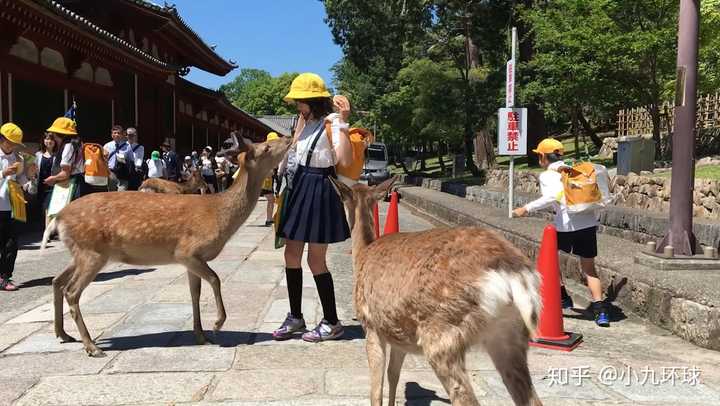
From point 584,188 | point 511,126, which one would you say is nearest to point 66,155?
point 584,188

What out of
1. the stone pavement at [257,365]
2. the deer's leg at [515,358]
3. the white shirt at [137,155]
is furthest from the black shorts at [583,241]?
the white shirt at [137,155]

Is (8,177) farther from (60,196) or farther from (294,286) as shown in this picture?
(294,286)

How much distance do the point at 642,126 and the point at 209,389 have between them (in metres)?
25.5

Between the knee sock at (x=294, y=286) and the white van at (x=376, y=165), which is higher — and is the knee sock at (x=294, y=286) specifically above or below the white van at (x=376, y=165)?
below

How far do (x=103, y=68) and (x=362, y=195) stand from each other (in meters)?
14.4

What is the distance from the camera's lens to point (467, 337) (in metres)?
2.77

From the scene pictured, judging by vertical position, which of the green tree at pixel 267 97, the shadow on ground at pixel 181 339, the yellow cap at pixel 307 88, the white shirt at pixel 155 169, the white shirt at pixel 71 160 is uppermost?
the green tree at pixel 267 97

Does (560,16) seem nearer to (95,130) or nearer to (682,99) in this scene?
(682,99)

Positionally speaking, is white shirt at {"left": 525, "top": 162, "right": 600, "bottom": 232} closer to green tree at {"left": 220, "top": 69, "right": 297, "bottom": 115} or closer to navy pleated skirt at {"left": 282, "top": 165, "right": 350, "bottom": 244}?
navy pleated skirt at {"left": 282, "top": 165, "right": 350, "bottom": 244}

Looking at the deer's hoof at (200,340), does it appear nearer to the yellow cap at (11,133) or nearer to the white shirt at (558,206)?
the white shirt at (558,206)

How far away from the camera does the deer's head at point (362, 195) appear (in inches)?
155

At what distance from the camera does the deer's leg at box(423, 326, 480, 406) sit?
2.74 meters

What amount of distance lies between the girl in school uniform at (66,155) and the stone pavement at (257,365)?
156cm

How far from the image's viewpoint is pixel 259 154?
5.09 meters
